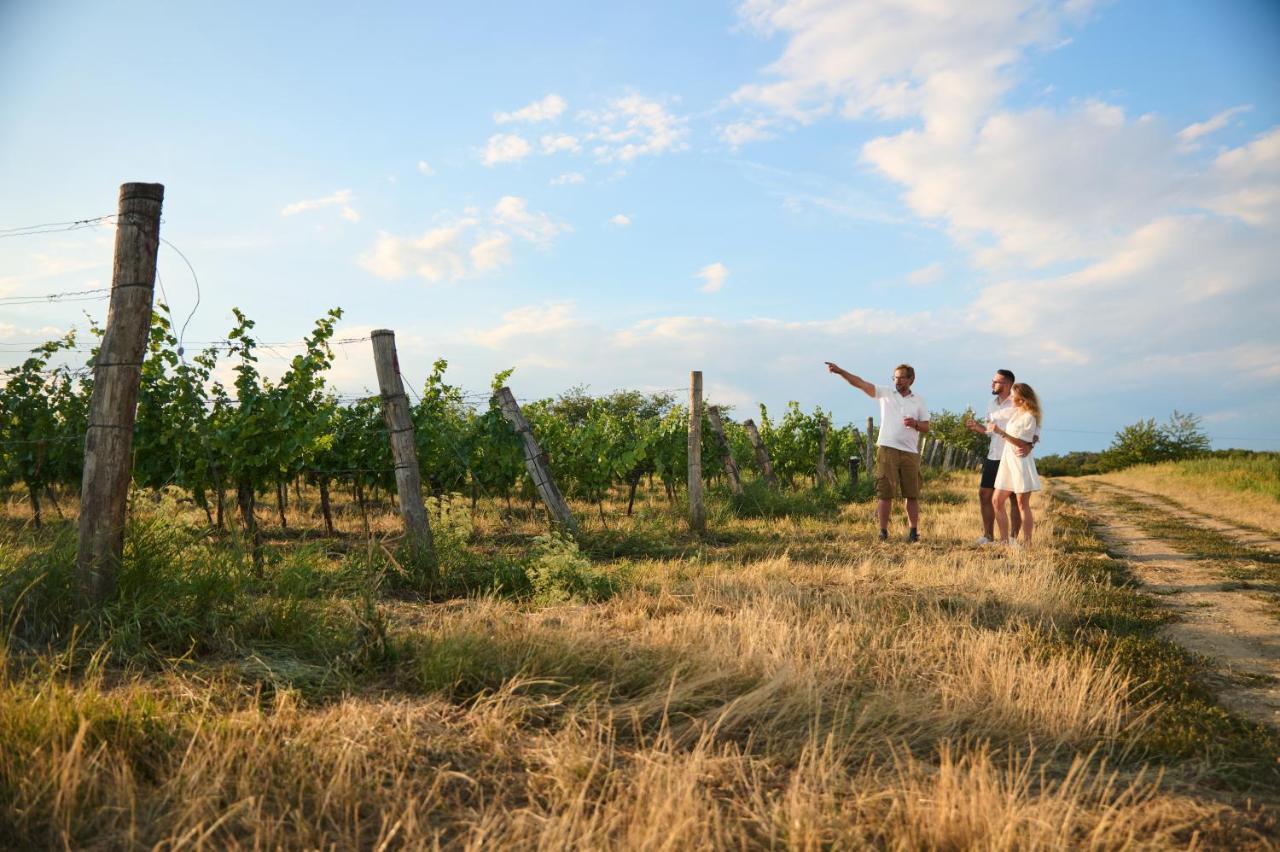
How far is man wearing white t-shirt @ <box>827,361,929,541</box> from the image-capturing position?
7926mm

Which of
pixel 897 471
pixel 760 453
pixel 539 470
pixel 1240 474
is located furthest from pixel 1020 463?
pixel 1240 474

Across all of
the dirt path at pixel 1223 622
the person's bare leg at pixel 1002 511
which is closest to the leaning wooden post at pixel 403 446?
the dirt path at pixel 1223 622

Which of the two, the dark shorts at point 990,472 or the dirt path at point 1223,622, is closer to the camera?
the dirt path at point 1223,622

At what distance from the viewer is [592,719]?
2.86 metres

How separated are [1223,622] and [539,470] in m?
5.64

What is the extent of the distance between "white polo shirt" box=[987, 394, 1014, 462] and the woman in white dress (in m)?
0.10

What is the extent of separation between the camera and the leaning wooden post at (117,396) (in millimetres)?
3820

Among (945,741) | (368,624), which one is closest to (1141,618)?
(945,741)

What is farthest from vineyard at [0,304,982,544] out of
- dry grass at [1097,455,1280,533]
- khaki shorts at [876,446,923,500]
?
dry grass at [1097,455,1280,533]

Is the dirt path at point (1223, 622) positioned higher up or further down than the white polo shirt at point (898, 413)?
further down

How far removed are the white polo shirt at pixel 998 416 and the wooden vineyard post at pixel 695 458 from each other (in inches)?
127

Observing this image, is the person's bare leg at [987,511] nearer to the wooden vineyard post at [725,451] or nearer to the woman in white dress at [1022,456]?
the woman in white dress at [1022,456]

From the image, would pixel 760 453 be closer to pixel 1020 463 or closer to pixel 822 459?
pixel 822 459

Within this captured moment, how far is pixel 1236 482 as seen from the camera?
1650 cm
